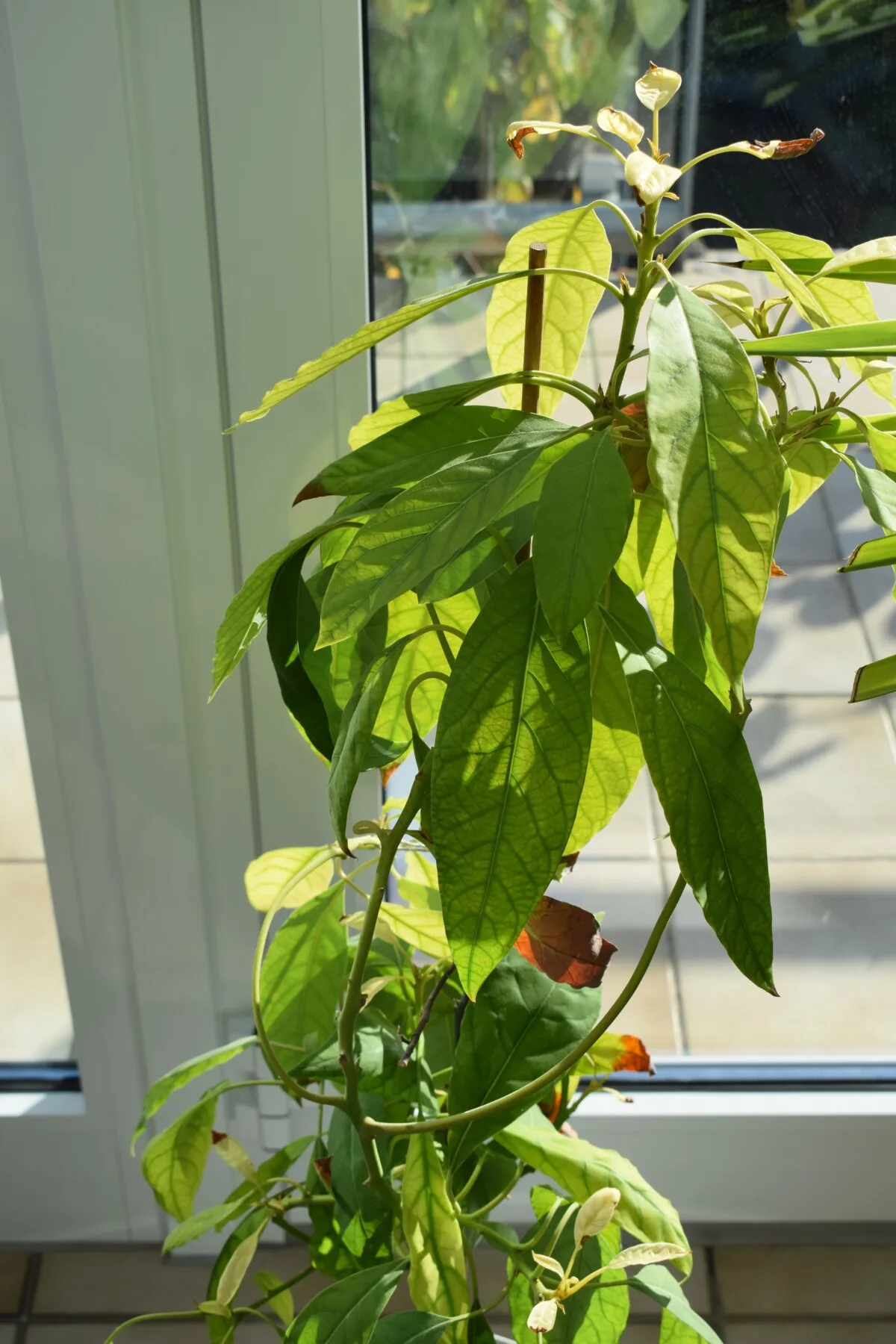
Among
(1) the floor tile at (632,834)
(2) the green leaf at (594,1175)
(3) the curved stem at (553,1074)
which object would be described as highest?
(3) the curved stem at (553,1074)

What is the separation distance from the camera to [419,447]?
0.50 meters

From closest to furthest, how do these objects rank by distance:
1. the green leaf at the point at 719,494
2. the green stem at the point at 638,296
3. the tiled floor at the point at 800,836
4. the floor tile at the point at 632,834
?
the green leaf at the point at 719,494
the green stem at the point at 638,296
the tiled floor at the point at 800,836
the floor tile at the point at 632,834

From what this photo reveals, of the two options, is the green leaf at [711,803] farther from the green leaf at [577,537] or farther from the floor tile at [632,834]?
the floor tile at [632,834]

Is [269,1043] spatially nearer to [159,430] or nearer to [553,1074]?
[553,1074]

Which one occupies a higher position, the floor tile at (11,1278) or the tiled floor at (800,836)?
the tiled floor at (800,836)

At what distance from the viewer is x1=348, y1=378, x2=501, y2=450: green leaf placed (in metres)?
0.52

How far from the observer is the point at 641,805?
1079 mm

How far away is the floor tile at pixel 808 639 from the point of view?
1.00 metres

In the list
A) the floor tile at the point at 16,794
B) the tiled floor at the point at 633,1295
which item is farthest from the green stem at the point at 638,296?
the tiled floor at the point at 633,1295

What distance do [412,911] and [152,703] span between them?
0.31 metres

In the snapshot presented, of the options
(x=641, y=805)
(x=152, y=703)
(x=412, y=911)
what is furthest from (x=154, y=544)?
(x=641, y=805)

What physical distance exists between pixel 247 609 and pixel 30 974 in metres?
0.76

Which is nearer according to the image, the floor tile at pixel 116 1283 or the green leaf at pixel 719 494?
the green leaf at pixel 719 494

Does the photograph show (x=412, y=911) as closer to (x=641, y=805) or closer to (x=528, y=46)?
(x=641, y=805)
